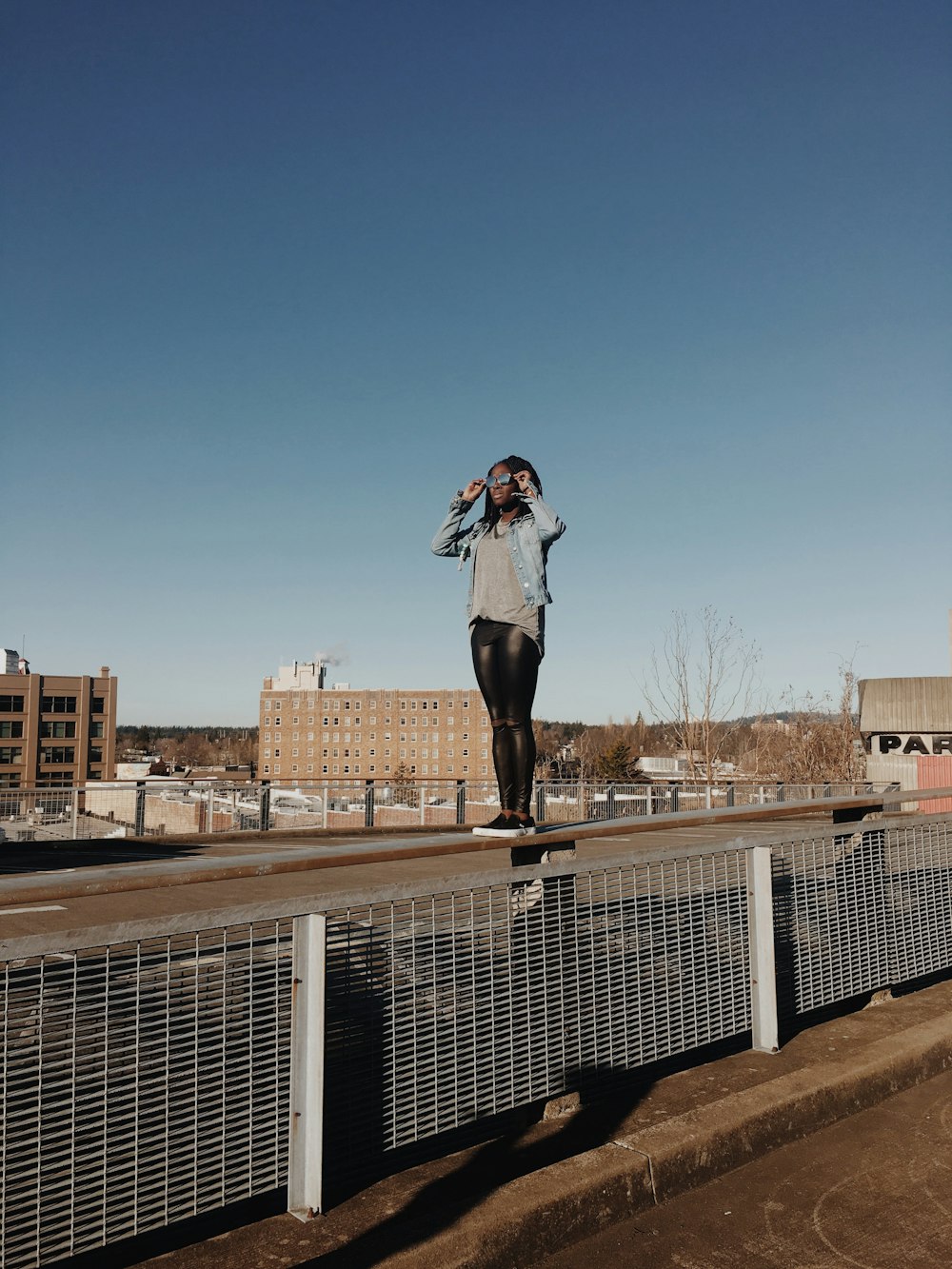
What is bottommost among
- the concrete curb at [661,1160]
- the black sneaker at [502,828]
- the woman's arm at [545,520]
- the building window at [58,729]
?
the concrete curb at [661,1160]

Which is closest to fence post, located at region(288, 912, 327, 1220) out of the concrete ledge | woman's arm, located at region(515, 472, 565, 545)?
the concrete ledge

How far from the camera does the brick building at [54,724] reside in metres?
106

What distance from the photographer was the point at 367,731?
560ft

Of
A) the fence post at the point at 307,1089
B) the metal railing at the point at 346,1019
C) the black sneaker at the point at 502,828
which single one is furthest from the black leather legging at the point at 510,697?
the fence post at the point at 307,1089

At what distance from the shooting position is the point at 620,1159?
11.5ft

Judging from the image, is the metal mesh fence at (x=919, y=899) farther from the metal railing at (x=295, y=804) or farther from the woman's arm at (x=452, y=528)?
the metal railing at (x=295, y=804)

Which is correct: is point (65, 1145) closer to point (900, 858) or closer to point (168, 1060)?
point (168, 1060)

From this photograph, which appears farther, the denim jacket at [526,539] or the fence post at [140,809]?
the fence post at [140,809]

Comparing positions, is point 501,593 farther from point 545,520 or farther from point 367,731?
point 367,731

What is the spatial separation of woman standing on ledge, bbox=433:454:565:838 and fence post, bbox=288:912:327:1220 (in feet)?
8.09

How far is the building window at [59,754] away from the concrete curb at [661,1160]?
11457cm

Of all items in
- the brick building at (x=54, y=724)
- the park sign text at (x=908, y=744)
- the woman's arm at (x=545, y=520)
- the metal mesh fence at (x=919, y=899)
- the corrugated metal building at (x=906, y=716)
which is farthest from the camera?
the brick building at (x=54, y=724)

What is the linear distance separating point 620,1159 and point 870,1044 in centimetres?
213

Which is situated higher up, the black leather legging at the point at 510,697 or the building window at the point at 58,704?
the building window at the point at 58,704
